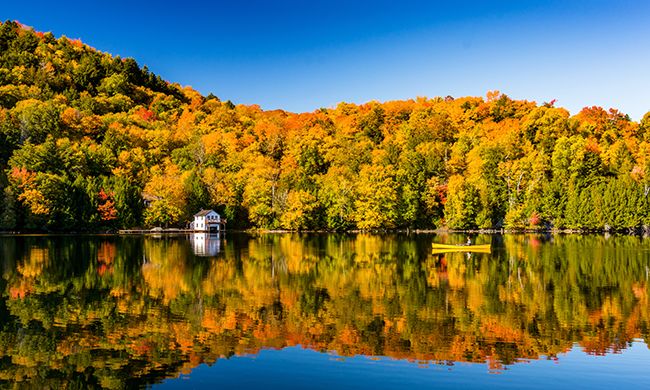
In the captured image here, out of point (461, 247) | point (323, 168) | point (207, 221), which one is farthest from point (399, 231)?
point (461, 247)

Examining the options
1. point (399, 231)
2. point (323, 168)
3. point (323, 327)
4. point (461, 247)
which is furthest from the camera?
point (323, 168)

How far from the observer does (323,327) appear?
71.0 feet

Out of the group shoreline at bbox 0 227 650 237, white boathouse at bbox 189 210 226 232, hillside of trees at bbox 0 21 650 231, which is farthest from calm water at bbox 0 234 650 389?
white boathouse at bbox 189 210 226 232

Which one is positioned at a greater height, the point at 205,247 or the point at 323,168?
the point at 323,168

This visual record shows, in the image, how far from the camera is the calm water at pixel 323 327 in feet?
52.4

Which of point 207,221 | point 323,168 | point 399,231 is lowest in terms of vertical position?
point 399,231

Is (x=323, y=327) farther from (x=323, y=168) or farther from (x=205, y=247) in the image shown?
(x=323, y=168)

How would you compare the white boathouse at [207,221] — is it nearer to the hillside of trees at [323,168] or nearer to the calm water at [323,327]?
the hillside of trees at [323,168]

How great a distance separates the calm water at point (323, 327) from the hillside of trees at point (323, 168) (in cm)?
5898

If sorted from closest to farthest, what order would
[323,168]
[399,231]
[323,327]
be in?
[323,327], [399,231], [323,168]

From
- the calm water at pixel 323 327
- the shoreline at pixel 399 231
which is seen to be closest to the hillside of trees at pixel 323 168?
the shoreline at pixel 399 231

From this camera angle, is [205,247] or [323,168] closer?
[205,247]

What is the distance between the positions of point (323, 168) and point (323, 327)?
10558cm

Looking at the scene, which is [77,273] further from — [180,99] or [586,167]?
[180,99]
